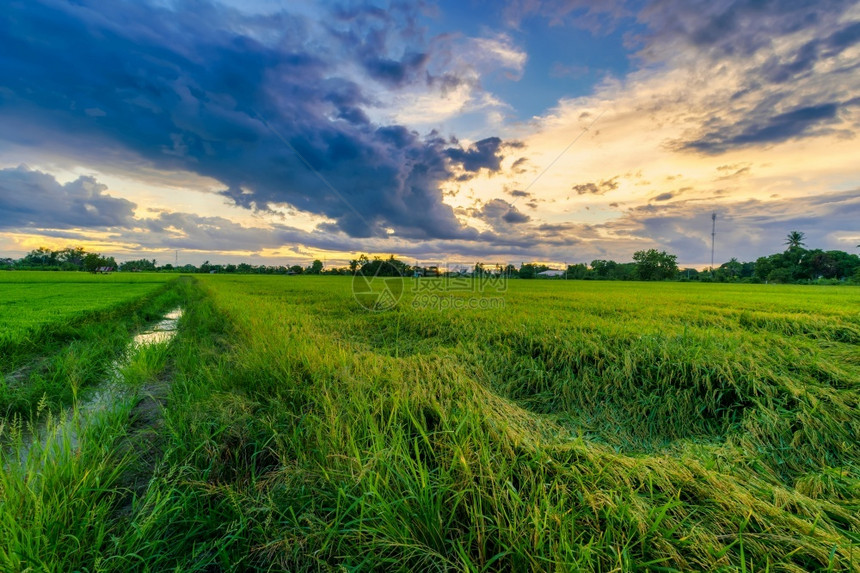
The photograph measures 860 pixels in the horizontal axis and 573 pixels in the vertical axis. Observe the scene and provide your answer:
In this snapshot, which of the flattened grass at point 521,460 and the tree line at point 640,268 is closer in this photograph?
the flattened grass at point 521,460

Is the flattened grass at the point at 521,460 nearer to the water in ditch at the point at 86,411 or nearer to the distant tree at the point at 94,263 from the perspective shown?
the water in ditch at the point at 86,411

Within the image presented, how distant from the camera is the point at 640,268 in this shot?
76688 mm

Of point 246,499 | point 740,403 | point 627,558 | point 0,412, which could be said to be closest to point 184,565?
point 246,499

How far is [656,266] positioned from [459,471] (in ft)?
301

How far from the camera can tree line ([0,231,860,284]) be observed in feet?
162

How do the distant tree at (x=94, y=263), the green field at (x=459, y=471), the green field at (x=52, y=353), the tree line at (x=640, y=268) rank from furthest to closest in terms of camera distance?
the distant tree at (x=94, y=263)
the tree line at (x=640, y=268)
the green field at (x=52, y=353)
the green field at (x=459, y=471)

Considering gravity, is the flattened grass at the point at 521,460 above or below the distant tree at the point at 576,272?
below

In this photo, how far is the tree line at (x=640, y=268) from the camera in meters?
49.2

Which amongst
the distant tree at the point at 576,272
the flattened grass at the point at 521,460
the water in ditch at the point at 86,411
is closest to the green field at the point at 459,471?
the flattened grass at the point at 521,460

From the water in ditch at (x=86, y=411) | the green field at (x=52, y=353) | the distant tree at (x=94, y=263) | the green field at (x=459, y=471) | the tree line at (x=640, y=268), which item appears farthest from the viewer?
the distant tree at (x=94, y=263)

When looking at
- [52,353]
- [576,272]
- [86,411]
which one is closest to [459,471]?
[86,411]

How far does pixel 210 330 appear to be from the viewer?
327 inches

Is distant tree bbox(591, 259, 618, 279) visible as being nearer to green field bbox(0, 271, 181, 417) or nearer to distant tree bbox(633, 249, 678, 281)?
distant tree bbox(633, 249, 678, 281)

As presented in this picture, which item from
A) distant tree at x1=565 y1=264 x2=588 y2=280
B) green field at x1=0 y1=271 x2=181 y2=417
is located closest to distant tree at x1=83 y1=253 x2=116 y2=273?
green field at x1=0 y1=271 x2=181 y2=417
